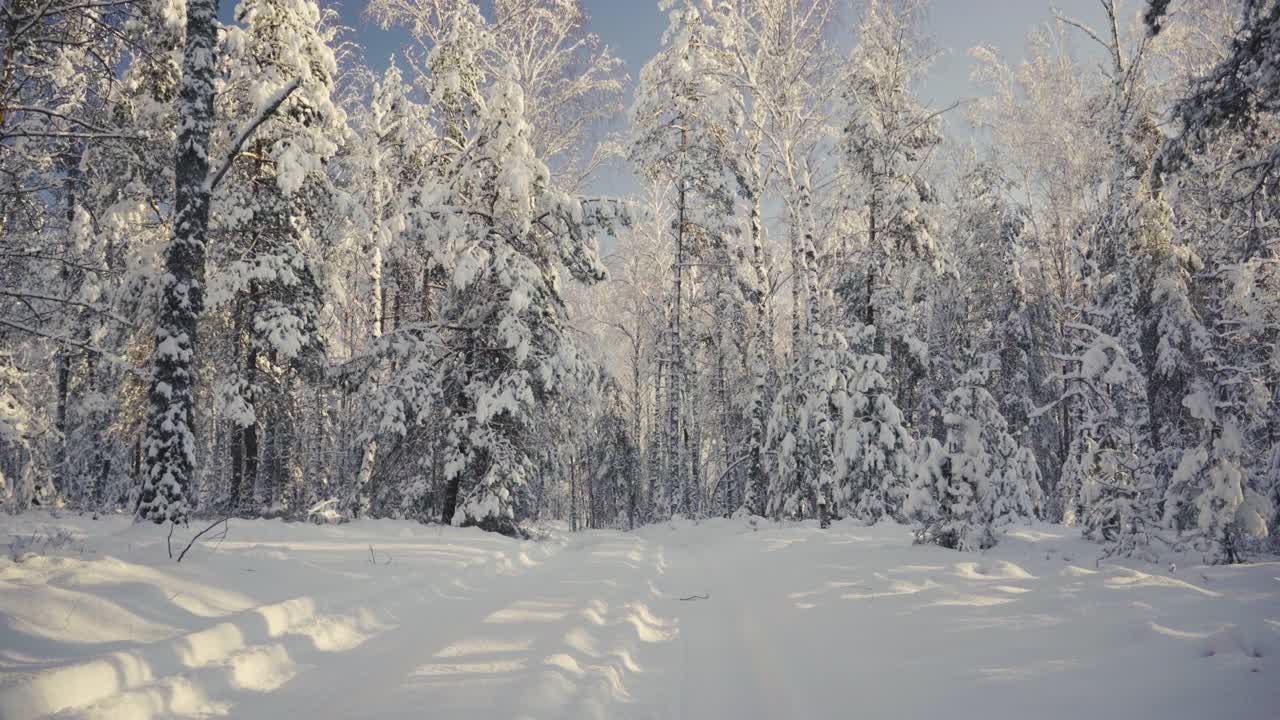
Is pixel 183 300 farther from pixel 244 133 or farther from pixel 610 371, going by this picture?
pixel 610 371

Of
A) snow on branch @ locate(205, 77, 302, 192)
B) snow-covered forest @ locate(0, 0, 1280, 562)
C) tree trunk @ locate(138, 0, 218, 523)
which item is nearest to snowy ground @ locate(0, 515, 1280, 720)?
tree trunk @ locate(138, 0, 218, 523)

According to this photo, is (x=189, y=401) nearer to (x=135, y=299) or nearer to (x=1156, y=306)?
(x=135, y=299)

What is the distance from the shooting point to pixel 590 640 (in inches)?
172

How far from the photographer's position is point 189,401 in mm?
6742

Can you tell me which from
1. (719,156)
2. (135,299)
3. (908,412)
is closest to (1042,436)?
(908,412)

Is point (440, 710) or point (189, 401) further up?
point (189, 401)

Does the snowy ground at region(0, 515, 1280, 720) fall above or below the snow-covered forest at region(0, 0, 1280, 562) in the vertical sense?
below

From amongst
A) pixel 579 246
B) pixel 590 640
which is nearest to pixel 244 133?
pixel 579 246

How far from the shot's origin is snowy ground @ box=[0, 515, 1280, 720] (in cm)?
293

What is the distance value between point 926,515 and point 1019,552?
53.2 inches

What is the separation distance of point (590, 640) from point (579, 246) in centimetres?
853

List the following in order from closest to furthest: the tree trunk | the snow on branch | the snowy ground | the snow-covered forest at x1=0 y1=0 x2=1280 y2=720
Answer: the snowy ground
the snow-covered forest at x1=0 y1=0 x2=1280 y2=720
the tree trunk
the snow on branch

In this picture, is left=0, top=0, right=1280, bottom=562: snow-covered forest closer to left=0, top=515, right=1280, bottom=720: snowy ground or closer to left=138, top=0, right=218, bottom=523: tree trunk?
left=138, top=0, right=218, bottom=523: tree trunk

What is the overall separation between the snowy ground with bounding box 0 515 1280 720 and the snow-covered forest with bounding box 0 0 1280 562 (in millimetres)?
2653
